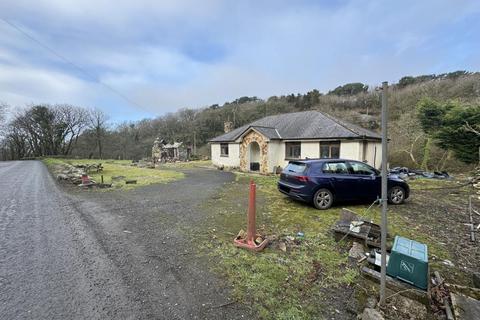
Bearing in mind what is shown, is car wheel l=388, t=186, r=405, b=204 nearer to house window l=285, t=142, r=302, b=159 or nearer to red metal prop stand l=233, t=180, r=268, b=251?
red metal prop stand l=233, t=180, r=268, b=251

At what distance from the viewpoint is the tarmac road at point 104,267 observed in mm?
2871

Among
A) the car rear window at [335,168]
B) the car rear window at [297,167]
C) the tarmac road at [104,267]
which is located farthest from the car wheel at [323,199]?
the tarmac road at [104,267]

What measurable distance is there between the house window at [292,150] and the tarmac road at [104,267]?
11.8 meters

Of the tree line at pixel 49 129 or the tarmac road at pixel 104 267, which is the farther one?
the tree line at pixel 49 129

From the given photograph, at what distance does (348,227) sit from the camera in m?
5.16

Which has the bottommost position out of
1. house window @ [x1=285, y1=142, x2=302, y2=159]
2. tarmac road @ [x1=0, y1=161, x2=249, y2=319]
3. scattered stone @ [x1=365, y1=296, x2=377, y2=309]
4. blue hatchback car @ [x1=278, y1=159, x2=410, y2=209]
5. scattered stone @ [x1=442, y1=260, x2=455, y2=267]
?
scattered stone @ [x1=442, y1=260, x2=455, y2=267]

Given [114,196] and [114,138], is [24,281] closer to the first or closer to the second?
[114,196]

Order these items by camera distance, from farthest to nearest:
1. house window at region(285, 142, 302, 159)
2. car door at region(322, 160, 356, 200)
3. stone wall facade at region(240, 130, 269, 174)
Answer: stone wall facade at region(240, 130, 269, 174)
house window at region(285, 142, 302, 159)
car door at region(322, 160, 356, 200)

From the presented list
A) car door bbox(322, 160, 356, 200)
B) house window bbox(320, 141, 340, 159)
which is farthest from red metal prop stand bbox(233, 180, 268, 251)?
house window bbox(320, 141, 340, 159)

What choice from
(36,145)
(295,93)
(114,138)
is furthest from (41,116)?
(295,93)

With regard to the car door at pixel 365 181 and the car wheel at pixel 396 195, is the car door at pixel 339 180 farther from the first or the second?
the car wheel at pixel 396 195

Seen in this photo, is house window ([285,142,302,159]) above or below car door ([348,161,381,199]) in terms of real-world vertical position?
above

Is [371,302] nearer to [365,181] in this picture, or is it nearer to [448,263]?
[448,263]

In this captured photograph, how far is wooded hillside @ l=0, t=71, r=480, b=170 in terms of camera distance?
774 inches
